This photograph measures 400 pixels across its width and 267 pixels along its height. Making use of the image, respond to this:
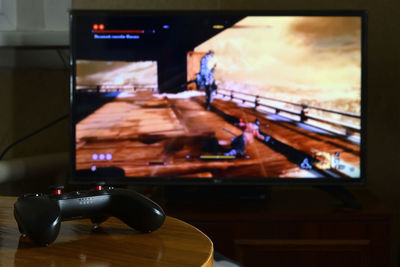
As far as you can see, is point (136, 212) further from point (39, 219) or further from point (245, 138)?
point (245, 138)

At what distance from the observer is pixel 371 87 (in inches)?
104

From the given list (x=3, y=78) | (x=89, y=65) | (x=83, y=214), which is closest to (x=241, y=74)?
(x=89, y=65)

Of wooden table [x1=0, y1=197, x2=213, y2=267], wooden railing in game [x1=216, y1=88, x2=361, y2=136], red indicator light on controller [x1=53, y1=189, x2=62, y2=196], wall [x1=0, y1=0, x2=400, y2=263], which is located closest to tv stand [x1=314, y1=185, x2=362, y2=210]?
wooden railing in game [x1=216, y1=88, x2=361, y2=136]

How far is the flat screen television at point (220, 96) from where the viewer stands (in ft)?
7.38

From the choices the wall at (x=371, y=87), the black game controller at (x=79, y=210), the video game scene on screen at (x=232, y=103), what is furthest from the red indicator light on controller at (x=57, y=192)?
the wall at (x=371, y=87)

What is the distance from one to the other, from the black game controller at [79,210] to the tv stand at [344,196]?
4.53 ft

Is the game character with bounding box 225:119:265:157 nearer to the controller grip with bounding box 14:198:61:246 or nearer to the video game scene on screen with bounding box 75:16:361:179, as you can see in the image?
the video game scene on screen with bounding box 75:16:361:179

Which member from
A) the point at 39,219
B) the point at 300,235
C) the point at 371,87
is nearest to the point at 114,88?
the point at 300,235

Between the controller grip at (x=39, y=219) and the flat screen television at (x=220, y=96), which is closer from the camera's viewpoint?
the controller grip at (x=39, y=219)

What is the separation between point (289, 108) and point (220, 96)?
0.87 feet

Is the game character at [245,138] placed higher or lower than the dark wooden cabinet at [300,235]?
higher

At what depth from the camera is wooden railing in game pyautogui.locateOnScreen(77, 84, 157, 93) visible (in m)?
2.27

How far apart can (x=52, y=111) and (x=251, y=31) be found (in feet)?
3.51

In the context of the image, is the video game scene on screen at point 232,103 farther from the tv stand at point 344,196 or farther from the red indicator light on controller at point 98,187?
the red indicator light on controller at point 98,187
